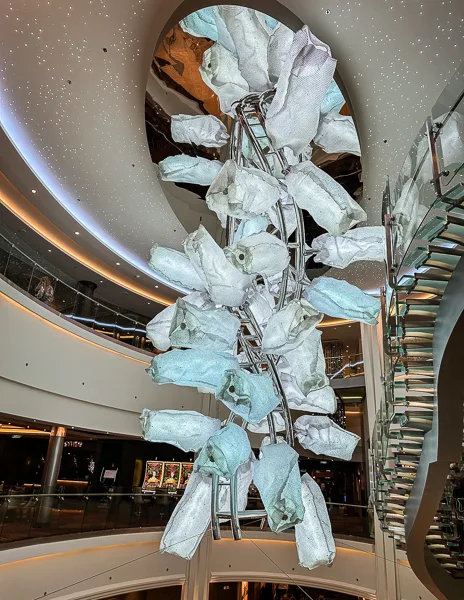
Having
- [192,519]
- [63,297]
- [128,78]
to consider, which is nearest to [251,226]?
[192,519]

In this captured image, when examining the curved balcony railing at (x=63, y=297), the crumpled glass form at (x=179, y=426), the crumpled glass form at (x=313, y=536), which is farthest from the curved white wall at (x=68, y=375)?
the crumpled glass form at (x=313, y=536)

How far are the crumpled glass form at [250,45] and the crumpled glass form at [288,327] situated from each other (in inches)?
24.6

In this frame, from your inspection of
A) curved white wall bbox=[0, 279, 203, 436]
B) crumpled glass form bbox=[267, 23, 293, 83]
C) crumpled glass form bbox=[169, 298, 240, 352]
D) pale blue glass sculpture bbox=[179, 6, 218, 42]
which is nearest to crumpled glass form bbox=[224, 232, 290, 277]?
crumpled glass form bbox=[169, 298, 240, 352]

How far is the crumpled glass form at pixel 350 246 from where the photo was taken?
3.97ft

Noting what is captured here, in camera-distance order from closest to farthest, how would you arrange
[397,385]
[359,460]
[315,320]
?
[315,320]
[397,385]
[359,460]

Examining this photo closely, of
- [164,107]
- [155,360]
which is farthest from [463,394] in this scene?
[164,107]

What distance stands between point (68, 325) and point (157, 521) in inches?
179

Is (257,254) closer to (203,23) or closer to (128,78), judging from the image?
(203,23)

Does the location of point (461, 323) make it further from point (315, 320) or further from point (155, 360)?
point (155, 360)

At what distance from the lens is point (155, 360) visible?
3.43 feet

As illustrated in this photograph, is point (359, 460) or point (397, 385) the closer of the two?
point (397, 385)

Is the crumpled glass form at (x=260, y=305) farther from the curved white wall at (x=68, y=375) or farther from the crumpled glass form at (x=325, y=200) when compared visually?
the curved white wall at (x=68, y=375)

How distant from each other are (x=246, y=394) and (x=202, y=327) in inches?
7.0

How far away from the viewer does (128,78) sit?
476cm
